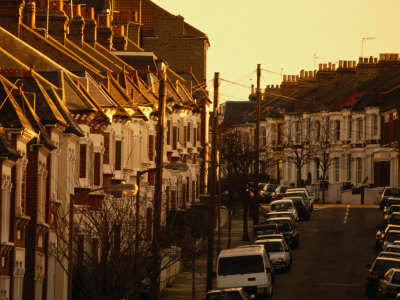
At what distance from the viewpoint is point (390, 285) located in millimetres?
45406

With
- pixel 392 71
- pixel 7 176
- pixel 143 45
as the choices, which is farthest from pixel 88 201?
pixel 392 71

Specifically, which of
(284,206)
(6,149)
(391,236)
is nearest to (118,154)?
(391,236)

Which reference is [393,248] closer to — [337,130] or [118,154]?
[118,154]

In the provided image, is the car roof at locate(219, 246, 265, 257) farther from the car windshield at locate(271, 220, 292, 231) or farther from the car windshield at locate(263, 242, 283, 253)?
the car windshield at locate(271, 220, 292, 231)

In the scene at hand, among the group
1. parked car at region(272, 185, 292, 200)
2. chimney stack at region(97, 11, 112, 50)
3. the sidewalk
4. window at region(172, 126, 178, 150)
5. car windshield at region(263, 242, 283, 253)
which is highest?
chimney stack at region(97, 11, 112, 50)

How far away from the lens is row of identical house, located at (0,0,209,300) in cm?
3484

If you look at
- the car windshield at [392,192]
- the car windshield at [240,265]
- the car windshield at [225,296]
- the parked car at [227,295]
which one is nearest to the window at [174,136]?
the car windshield at [392,192]

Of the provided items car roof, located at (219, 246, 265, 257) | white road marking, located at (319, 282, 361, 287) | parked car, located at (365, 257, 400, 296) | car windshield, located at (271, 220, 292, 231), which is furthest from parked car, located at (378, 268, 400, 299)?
car windshield, located at (271, 220, 292, 231)

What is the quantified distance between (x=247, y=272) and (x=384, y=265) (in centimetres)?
509

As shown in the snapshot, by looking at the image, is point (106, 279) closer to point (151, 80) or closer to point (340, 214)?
point (151, 80)

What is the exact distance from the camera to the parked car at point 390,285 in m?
45.2

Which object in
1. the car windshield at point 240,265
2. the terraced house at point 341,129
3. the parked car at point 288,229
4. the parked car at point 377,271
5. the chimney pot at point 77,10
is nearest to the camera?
the car windshield at point 240,265

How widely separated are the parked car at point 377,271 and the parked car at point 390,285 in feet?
7.38

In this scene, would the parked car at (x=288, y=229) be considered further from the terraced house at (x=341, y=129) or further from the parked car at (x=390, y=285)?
the terraced house at (x=341, y=129)
